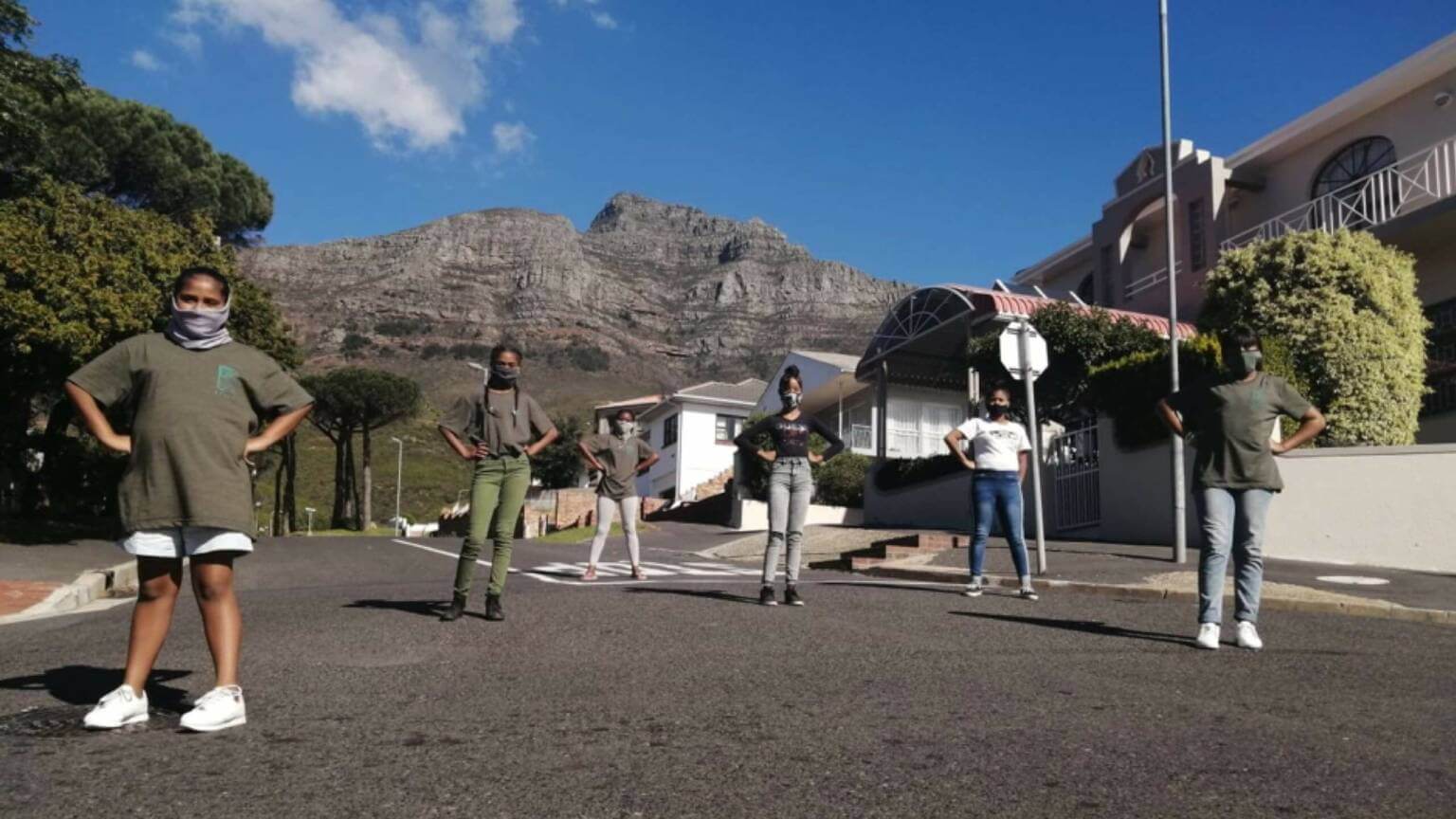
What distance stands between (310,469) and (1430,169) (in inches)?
2477

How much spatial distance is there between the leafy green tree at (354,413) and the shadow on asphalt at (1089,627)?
154 feet

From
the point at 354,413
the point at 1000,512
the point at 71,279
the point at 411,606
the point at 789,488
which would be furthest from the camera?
the point at 354,413

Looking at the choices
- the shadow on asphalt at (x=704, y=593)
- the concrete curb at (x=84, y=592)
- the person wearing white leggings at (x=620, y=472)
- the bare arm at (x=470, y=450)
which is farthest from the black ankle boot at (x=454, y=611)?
the person wearing white leggings at (x=620, y=472)

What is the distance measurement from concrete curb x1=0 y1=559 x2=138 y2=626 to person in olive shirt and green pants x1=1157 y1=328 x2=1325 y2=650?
8.51 meters

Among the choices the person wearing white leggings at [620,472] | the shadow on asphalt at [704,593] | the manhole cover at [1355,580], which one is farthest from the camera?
the person wearing white leggings at [620,472]

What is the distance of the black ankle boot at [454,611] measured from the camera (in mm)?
7430

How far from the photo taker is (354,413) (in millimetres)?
53469

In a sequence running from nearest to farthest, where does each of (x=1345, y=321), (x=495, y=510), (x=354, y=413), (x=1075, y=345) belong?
(x=495, y=510) < (x=1345, y=321) < (x=1075, y=345) < (x=354, y=413)

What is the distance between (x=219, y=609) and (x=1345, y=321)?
56.6 feet

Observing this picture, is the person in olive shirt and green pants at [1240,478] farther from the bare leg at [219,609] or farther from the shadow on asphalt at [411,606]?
the bare leg at [219,609]

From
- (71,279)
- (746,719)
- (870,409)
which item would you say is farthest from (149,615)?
(870,409)

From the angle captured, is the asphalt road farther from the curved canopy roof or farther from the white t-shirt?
the curved canopy roof

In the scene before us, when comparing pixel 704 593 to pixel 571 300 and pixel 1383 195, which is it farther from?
pixel 571 300

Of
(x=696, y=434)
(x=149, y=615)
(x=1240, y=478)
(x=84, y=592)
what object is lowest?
(x=84, y=592)
